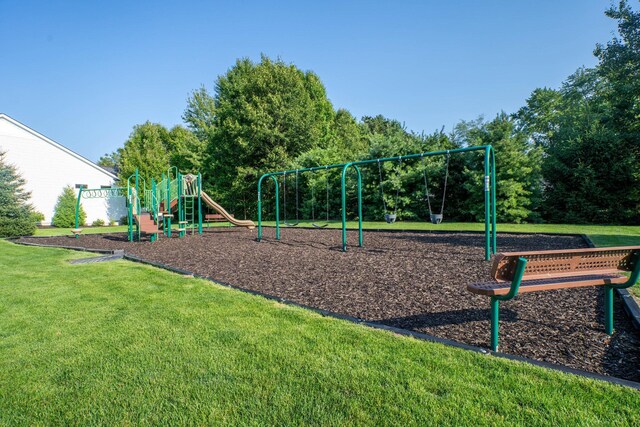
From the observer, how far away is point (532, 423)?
2.28 meters

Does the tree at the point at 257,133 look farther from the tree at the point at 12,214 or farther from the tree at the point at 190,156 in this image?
the tree at the point at 12,214

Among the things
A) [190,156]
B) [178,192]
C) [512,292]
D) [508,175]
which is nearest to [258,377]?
[512,292]

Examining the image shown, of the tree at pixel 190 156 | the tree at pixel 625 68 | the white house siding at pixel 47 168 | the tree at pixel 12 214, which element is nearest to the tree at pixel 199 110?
the tree at pixel 190 156

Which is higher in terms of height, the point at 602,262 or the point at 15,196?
the point at 15,196

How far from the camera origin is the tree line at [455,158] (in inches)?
775

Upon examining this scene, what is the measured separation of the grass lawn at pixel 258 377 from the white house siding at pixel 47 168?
2805cm

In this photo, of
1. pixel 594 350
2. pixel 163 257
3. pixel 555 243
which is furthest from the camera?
pixel 555 243

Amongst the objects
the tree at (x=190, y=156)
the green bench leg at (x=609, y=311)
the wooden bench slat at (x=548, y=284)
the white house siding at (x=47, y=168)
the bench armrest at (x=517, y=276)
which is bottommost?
the green bench leg at (x=609, y=311)

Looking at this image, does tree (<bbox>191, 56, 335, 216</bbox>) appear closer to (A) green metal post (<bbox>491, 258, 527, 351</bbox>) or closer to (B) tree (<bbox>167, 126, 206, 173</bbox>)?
(B) tree (<bbox>167, 126, 206, 173</bbox>)

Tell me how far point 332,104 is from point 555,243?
42182mm

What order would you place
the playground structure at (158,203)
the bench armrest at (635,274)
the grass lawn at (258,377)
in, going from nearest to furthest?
1. the grass lawn at (258,377)
2. the bench armrest at (635,274)
3. the playground structure at (158,203)

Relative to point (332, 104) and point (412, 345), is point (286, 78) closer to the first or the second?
point (332, 104)

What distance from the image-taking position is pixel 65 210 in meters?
26.5

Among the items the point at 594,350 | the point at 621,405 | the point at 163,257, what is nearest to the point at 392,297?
the point at 594,350
